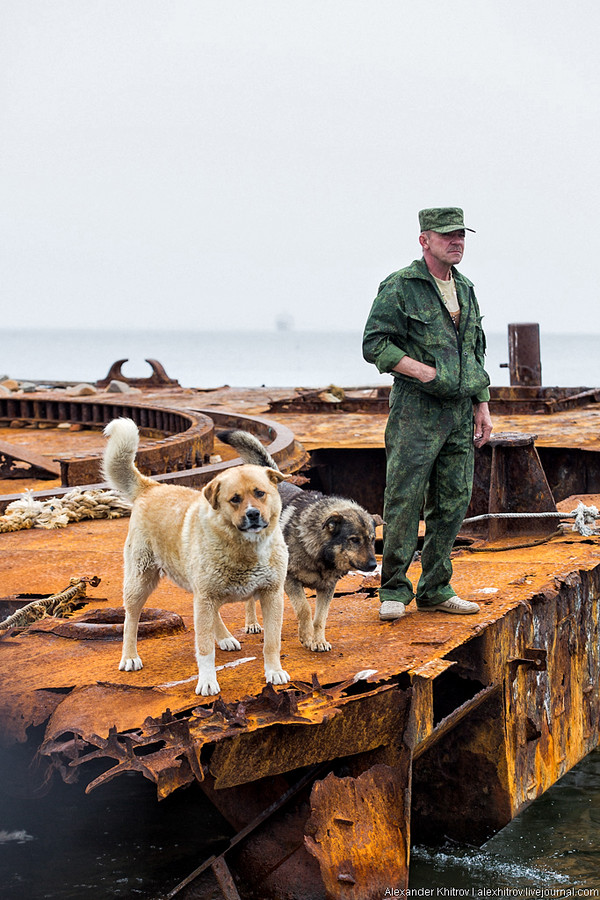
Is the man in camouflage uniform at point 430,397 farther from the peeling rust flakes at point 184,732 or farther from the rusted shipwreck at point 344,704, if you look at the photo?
the peeling rust flakes at point 184,732

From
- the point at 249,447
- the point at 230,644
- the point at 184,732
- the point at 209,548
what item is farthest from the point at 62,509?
the point at 184,732

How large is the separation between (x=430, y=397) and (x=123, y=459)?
5.14 feet

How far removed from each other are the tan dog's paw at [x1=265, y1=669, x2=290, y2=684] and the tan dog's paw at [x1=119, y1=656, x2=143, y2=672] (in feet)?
2.14

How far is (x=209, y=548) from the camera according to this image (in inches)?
158

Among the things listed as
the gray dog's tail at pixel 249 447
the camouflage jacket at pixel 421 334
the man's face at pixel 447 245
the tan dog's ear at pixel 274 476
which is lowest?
the tan dog's ear at pixel 274 476

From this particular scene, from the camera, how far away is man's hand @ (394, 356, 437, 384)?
15.9 ft

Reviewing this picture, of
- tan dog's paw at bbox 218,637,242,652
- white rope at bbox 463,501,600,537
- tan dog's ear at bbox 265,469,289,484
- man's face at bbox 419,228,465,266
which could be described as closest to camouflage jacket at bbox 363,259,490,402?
man's face at bbox 419,228,465,266

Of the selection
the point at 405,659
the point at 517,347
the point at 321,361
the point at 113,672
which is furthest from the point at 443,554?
the point at 321,361

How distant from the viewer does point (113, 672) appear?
4.41 meters

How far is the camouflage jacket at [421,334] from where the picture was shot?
4.91m

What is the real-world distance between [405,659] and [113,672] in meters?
1.29

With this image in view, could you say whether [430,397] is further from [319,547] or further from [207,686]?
[207,686]

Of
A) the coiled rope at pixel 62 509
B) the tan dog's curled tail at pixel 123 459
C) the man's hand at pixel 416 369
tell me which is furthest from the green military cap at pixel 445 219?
the coiled rope at pixel 62 509

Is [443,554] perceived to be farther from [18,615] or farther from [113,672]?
[18,615]
